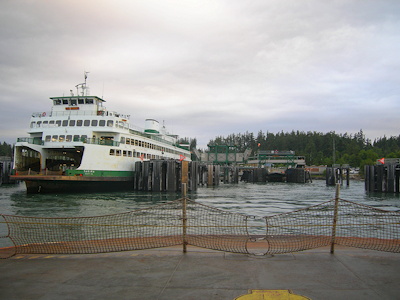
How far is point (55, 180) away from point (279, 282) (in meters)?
29.7

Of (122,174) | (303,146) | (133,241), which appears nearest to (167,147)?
(122,174)

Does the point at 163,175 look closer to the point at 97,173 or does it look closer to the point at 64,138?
the point at 97,173

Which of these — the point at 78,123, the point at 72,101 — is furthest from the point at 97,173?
the point at 72,101

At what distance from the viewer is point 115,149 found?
35.5 m

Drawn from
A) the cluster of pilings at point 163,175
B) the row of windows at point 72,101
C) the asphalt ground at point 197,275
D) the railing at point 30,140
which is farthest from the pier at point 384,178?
the railing at point 30,140

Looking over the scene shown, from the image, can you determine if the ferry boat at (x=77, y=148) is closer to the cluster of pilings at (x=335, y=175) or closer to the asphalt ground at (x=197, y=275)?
the asphalt ground at (x=197, y=275)

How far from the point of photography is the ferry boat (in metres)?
31.5

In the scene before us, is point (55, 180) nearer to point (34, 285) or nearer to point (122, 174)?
point (122, 174)

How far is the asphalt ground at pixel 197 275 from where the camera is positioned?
14.9 ft

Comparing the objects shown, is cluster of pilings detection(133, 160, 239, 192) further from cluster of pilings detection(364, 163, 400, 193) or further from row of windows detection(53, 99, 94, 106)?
cluster of pilings detection(364, 163, 400, 193)

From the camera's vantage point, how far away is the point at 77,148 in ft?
109

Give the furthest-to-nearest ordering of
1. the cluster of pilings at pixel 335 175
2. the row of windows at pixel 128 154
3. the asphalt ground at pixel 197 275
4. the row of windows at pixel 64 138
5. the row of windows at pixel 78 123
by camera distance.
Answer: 1. the cluster of pilings at pixel 335 175
2. the row of windows at pixel 78 123
3. the row of windows at pixel 128 154
4. the row of windows at pixel 64 138
5. the asphalt ground at pixel 197 275

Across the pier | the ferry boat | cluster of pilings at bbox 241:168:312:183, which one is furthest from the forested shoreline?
the ferry boat

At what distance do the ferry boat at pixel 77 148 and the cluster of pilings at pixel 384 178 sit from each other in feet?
98.7
